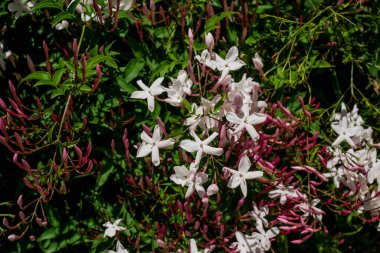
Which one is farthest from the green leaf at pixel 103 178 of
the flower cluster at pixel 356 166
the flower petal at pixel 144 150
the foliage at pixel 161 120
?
the flower cluster at pixel 356 166

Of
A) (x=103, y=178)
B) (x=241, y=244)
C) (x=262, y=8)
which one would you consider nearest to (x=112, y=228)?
(x=103, y=178)

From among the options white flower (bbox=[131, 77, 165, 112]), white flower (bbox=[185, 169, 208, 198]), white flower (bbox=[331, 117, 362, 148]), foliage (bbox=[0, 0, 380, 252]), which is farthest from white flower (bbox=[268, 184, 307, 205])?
white flower (bbox=[131, 77, 165, 112])

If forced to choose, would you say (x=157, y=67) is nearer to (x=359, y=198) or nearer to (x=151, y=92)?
(x=151, y=92)

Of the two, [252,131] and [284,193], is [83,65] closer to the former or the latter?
[252,131]

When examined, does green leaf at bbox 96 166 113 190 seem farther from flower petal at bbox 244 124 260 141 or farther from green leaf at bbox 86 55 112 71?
flower petal at bbox 244 124 260 141

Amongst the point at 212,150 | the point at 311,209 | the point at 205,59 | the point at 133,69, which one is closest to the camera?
the point at 212,150

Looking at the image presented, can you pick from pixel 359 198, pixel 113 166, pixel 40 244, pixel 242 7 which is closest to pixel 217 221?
pixel 113 166
